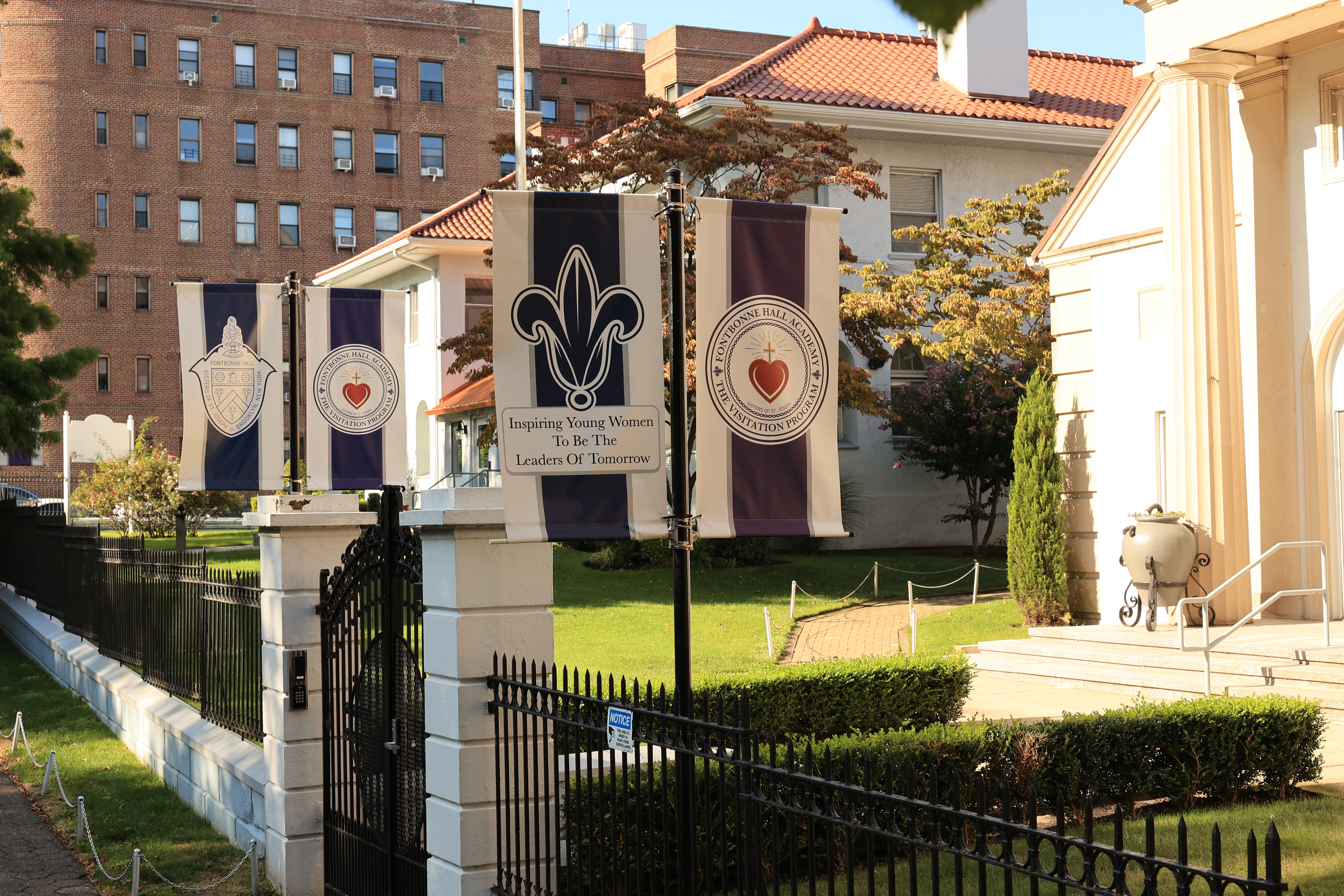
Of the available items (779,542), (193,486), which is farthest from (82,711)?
(779,542)

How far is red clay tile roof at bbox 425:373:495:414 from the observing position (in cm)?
3241

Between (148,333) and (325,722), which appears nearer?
(325,722)

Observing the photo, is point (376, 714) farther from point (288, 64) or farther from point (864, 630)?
point (288, 64)

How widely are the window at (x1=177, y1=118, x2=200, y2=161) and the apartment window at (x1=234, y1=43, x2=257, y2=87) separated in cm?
276

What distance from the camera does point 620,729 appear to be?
5148mm

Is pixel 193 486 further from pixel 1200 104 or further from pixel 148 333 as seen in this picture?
pixel 148 333

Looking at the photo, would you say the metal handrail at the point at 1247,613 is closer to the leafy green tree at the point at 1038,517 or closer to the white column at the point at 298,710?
the leafy green tree at the point at 1038,517

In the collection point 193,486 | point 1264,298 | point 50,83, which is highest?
point 50,83

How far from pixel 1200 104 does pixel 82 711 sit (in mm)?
15265

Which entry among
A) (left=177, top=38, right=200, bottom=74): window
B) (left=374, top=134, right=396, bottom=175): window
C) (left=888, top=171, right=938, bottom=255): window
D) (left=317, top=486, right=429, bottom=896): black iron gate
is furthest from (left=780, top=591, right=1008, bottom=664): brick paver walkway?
(left=177, top=38, right=200, bottom=74): window

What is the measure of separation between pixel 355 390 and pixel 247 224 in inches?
1985

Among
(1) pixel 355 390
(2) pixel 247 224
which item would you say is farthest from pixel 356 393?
(2) pixel 247 224

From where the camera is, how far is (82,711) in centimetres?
1490

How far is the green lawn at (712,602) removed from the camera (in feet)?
54.9
